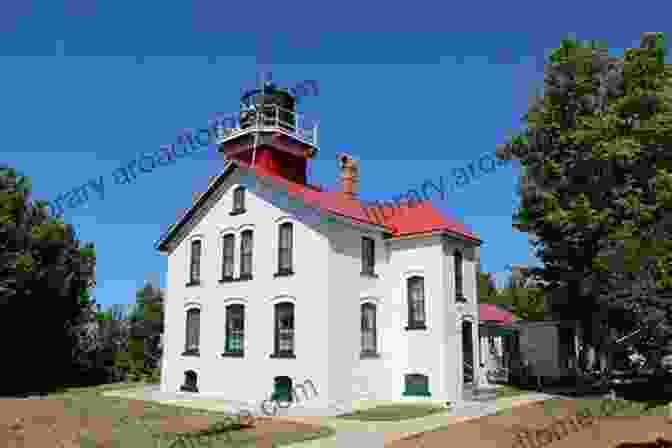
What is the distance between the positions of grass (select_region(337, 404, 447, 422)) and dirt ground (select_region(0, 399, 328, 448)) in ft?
7.91

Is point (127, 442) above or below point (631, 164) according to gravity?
below

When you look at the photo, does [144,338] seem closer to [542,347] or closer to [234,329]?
[234,329]

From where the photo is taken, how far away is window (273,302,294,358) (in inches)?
764

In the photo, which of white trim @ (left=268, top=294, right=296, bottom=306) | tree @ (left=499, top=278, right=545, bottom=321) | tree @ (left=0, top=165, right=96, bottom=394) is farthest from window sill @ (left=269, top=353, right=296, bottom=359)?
tree @ (left=499, top=278, right=545, bottom=321)

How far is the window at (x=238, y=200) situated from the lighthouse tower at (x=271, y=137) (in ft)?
4.92

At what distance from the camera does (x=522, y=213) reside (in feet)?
78.8

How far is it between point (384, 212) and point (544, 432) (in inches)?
434

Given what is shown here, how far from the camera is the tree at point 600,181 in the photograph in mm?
18516

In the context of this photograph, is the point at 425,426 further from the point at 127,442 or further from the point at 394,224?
the point at 394,224

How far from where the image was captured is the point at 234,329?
69.6 feet

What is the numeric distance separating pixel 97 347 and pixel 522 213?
2298 centimetres

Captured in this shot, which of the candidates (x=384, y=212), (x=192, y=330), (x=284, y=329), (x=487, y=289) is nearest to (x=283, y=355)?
(x=284, y=329)

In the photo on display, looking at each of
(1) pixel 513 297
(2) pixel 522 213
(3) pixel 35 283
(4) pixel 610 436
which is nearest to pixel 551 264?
(2) pixel 522 213

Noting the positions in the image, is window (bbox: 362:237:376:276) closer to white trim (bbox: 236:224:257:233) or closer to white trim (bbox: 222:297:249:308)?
white trim (bbox: 236:224:257:233)
